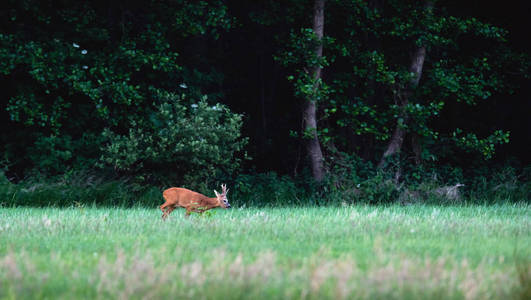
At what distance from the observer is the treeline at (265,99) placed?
17281 millimetres

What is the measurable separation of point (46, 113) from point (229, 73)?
6644 millimetres

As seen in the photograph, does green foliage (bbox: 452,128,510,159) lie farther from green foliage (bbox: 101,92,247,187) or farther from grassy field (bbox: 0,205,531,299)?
grassy field (bbox: 0,205,531,299)

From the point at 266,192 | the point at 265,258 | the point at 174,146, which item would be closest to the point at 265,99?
the point at 266,192

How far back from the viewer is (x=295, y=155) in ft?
69.6

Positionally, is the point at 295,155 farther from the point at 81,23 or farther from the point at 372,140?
the point at 81,23

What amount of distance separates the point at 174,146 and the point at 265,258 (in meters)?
11.3

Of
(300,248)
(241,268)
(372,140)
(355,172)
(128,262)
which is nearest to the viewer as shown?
(241,268)

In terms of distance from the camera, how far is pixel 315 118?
1906 centimetres

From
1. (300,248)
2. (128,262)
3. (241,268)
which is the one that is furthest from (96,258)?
(300,248)

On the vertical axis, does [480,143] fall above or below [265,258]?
above

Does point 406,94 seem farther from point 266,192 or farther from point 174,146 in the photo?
point 174,146

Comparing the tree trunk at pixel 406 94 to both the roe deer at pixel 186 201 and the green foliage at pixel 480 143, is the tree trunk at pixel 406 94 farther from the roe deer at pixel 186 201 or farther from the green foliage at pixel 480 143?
the roe deer at pixel 186 201

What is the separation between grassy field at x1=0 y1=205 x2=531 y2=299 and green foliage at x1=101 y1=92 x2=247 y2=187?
6.06 m

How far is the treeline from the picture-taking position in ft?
56.7
